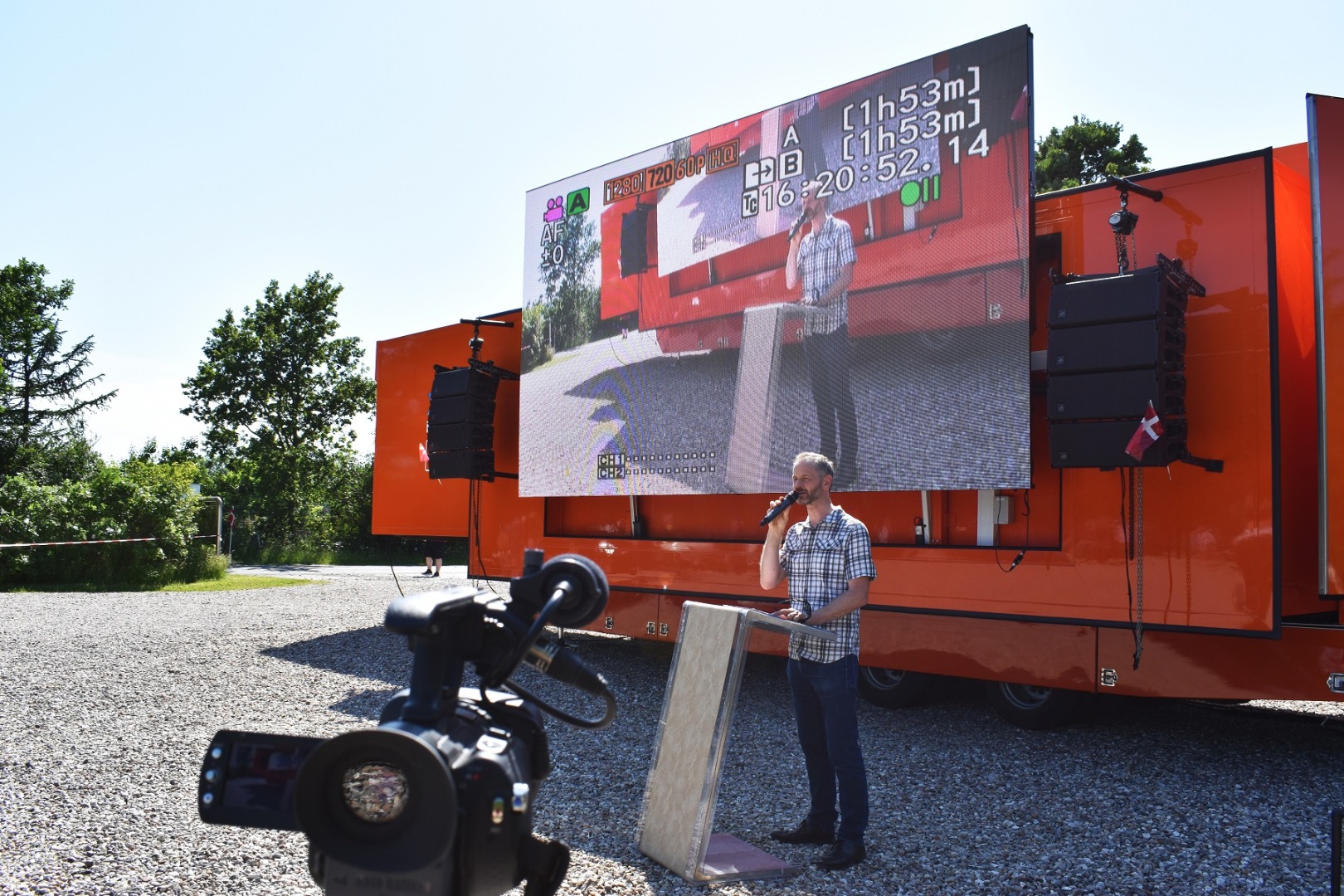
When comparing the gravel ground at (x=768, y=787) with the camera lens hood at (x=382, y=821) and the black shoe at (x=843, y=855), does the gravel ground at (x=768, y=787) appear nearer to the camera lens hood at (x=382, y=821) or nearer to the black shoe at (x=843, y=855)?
the black shoe at (x=843, y=855)

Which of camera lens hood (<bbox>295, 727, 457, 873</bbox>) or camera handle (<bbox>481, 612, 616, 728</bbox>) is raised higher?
camera handle (<bbox>481, 612, 616, 728</bbox>)

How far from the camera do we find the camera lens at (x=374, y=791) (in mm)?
1498

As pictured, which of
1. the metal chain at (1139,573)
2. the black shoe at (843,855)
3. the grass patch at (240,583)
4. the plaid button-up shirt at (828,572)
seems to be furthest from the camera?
the grass patch at (240,583)

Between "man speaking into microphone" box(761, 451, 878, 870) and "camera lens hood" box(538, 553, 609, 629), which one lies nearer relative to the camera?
"camera lens hood" box(538, 553, 609, 629)

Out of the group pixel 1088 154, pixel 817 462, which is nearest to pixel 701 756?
pixel 817 462

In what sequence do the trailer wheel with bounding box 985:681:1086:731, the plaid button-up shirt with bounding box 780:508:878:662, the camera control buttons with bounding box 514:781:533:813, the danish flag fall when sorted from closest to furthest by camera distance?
the camera control buttons with bounding box 514:781:533:813
the plaid button-up shirt with bounding box 780:508:878:662
the danish flag
the trailer wheel with bounding box 985:681:1086:731

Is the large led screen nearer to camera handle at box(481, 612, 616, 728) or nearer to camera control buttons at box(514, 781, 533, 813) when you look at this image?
camera handle at box(481, 612, 616, 728)

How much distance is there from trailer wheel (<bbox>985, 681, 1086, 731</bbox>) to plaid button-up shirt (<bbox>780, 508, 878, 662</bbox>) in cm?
234

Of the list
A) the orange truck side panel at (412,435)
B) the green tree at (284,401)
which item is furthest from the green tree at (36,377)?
the orange truck side panel at (412,435)

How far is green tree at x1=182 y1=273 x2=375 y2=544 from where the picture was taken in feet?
94.1

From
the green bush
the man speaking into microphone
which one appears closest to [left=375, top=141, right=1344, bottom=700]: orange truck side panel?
the man speaking into microphone

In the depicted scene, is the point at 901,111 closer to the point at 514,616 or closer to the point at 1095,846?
the point at 1095,846

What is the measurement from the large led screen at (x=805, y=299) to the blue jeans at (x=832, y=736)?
6.47 ft

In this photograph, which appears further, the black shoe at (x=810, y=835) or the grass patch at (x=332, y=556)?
the grass patch at (x=332, y=556)
